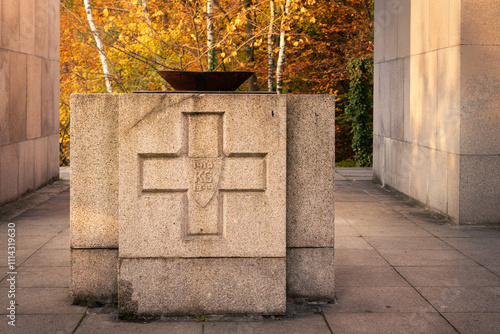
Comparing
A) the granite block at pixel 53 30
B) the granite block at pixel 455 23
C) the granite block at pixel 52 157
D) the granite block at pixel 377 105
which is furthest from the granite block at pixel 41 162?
the granite block at pixel 455 23

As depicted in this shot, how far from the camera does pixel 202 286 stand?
5207 mm

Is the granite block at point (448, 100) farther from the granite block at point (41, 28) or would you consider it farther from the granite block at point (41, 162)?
the granite block at point (41, 28)

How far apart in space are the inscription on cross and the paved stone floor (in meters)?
0.89

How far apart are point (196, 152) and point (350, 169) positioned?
1289cm

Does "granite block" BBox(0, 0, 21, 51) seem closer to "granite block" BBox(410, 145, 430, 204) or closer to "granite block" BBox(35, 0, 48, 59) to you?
"granite block" BBox(35, 0, 48, 59)

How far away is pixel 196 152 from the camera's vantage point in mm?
5113

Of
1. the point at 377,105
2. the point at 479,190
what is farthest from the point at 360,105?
the point at 479,190

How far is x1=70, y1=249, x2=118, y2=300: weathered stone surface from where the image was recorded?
18.1 feet

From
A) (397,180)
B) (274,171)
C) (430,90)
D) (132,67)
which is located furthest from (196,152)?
(132,67)

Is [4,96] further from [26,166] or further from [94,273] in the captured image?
[94,273]

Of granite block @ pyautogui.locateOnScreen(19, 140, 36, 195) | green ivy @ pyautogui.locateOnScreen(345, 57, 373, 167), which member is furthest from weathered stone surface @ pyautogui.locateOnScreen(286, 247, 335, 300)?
green ivy @ pyautogui.locateOnScreen(345, 57, 373, 167)

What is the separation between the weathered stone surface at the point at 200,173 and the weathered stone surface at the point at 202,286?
105mm

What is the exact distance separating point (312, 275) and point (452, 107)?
4.99 m

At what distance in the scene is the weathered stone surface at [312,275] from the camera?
18.1 ft
